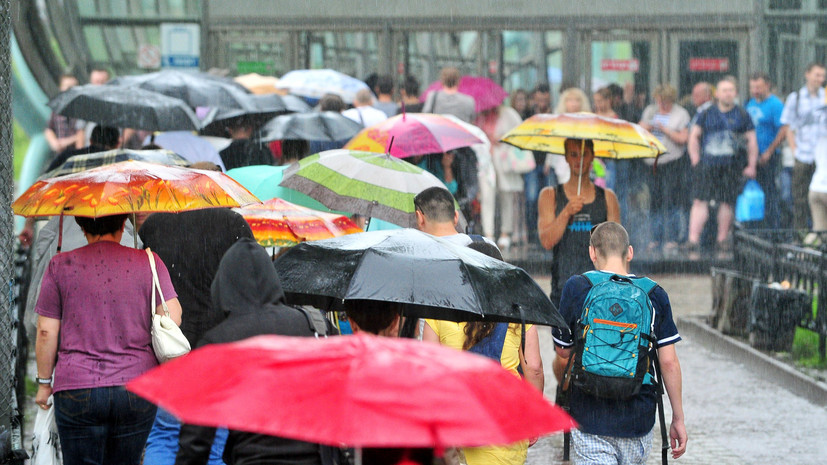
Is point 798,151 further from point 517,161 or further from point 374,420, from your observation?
point 374,420

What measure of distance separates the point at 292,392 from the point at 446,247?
89.5 inches

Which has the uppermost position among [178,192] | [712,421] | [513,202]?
[178,192]

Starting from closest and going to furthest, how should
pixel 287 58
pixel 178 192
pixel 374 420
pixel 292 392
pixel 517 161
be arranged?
pixel 374 420
pixel 292 392
pixel 178 192
pixel 517 161
pixel 287 58

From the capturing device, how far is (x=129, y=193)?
5543 millimetres

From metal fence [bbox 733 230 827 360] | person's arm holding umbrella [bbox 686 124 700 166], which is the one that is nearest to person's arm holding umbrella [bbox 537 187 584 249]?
metal fence [bbox 733 230 827 360]

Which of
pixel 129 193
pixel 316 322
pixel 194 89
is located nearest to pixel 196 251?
pixel 129 193

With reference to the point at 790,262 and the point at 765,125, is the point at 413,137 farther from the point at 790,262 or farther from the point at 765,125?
the point at 765,125

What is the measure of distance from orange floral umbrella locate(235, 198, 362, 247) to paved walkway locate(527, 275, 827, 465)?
2.25 m

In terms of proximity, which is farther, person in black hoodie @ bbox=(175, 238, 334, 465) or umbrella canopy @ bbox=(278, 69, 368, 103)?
umbrella canopy @ bbox=(278, 69, 368, 103)

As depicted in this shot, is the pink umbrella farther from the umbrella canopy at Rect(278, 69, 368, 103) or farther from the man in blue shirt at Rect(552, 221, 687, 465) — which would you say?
the man in blue shirt at Rect(552, 221, 687, 465)

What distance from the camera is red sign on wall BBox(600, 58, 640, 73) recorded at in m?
18.4

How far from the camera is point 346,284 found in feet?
16.0

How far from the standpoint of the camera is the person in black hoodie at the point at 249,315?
393 cm

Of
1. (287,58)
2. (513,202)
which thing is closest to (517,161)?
(513,202)
